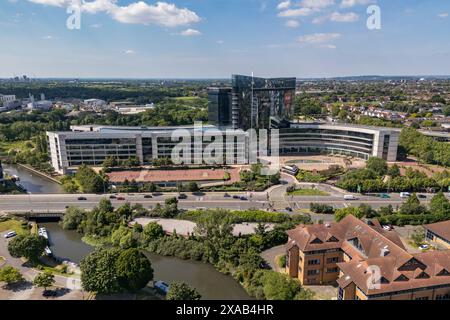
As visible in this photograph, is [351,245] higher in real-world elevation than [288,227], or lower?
higher

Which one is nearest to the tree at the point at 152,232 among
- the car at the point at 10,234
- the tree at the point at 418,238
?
the car at the point at 10,234

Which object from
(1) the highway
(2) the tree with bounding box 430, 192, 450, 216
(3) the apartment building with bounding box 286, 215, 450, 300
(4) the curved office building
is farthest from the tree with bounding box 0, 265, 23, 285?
(4) the curved office building

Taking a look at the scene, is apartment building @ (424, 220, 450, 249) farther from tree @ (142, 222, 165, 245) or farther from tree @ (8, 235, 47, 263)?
tree @ (8, 235, 47, 263)

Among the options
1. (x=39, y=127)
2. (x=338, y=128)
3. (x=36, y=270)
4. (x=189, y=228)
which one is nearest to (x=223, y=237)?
(x=189, y=228)

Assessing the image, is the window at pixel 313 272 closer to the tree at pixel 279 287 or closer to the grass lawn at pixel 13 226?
the tree at pixel 279 287

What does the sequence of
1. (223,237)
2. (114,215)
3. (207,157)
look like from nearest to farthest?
(223,237)
(114,215)
(207,157)

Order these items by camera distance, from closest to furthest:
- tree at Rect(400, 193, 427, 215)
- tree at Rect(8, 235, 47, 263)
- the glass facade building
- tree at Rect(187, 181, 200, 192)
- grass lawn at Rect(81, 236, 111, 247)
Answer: tree at Rect(8, 235, 47, 263) < grass lawn at Rect(81, 236, 111, 247) < tree at Rect(400, 193, 427, 215) < tree at Rect(187, 181, 200, 192) < the glass facade building

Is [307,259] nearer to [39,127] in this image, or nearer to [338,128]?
[338,128]
